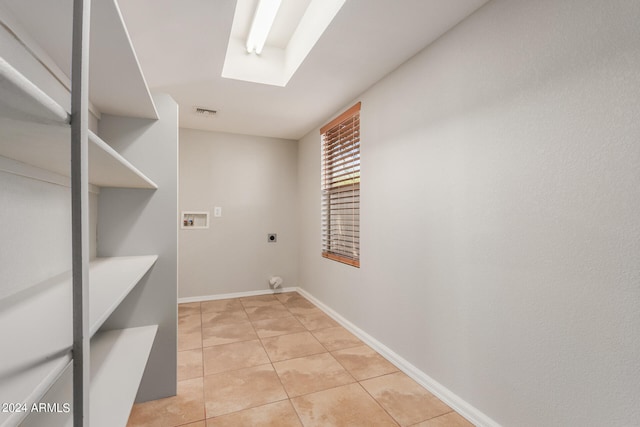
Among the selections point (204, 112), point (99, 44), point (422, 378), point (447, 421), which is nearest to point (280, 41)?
point (204, 112)

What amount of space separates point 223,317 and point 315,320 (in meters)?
1.00

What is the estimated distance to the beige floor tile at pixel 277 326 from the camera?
2826mm

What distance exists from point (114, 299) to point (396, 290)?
70.8 inches

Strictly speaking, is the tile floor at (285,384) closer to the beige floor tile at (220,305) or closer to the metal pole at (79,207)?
the beige floor tile at (220,305)

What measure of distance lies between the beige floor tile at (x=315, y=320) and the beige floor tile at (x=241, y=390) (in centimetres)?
88

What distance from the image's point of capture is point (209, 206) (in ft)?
13.0

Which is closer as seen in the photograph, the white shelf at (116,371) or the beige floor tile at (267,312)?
the white shelf at (116,371)

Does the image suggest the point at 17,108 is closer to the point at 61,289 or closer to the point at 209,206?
the point at 61,289

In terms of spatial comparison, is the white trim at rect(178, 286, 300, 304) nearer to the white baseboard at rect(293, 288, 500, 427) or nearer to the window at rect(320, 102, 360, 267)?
the window at rect(320, 102, 360, 267)

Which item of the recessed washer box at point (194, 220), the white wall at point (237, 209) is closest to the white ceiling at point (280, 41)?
the white wall at point (237, 209)

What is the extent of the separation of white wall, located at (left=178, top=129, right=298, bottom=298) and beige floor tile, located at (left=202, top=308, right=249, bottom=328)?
630 millimetres

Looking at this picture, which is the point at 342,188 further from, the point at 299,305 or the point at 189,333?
the point at 189,333

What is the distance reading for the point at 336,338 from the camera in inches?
107

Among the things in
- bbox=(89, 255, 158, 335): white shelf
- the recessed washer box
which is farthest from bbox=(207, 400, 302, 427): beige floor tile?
the recessed washer box
